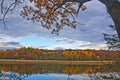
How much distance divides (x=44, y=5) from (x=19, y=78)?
21.6ft

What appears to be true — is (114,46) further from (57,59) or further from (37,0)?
(57,59)

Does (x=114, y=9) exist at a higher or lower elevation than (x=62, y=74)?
higher

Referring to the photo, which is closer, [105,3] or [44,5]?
[105,3]

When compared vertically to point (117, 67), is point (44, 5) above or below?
above

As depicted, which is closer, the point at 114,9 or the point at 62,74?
the point at 114,9

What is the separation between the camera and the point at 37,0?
16969 millimetres

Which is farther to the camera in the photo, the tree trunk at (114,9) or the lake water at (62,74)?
the lake water at (62,74)

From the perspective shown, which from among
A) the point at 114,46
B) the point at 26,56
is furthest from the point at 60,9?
the point at 26,56

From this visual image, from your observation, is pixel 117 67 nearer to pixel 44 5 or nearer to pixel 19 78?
pixel 44 5

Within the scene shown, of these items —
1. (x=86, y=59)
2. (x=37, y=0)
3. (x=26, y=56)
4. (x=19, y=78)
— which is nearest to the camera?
(x=37, y=0)

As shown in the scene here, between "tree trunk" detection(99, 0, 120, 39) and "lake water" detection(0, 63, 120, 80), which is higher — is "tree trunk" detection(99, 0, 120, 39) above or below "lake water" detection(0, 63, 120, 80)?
above

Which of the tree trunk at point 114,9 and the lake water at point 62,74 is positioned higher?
the tree trunk at point 114,9

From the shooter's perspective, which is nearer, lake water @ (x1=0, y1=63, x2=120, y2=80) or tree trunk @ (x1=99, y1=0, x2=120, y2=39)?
tree trunk @ (x1=99, y1=0, x2=120, y2=39)

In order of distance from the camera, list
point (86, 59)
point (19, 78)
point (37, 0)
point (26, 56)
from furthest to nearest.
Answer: point (26, 56) < point (86, 59) < point (19, 78) < point (37, 0)
